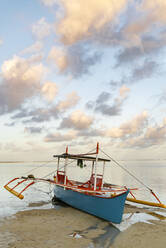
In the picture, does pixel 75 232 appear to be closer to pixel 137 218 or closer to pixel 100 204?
pixel 100 204

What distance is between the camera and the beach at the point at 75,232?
8859 millimetres

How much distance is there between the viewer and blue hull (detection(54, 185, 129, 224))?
11156 mm

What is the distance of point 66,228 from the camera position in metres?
10.9

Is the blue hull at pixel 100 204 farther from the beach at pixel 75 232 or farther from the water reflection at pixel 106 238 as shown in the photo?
the water reflection at pixel 106 238

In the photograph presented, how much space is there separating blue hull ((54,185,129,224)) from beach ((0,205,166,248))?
38 centimetres

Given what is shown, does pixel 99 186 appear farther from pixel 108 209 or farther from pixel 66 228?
pixel 66 228

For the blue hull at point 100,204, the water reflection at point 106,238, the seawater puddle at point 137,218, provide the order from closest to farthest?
the water reflection at point 106,238
the blue hull at point 100,204
the seawater puddle at point 137,218

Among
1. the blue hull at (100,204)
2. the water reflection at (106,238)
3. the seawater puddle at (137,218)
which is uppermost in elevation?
the blue hull at (100,204)

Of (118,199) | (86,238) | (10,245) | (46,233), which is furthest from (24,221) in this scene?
(118,199)

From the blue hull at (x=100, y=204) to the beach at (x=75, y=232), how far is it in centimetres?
38

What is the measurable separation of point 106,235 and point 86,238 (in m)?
1.10

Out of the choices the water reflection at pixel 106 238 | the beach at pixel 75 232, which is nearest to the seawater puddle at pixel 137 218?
the beach at pixel 75 232

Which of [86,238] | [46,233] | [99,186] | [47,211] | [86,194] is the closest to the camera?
[86,238]

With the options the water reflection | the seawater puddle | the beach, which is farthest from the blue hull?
the water reflection
